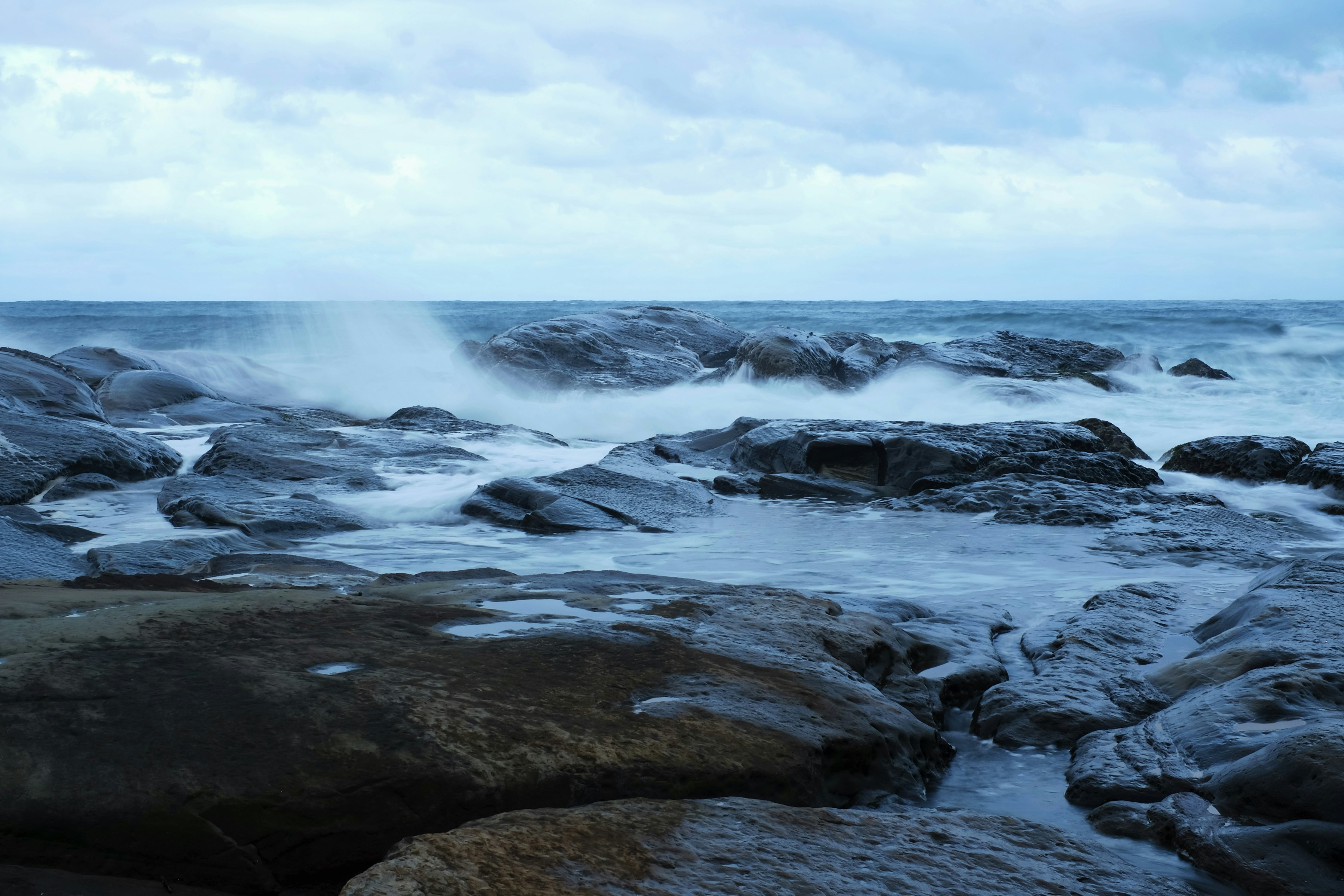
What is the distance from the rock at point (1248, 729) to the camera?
2.41 m

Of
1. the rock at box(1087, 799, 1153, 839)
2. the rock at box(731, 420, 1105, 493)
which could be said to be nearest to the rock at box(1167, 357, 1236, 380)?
the rock at box(731, 420, 1105, 493)

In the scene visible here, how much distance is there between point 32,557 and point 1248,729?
544 cm

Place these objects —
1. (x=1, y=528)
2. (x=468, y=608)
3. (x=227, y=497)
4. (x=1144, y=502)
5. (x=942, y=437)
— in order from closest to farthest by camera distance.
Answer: (x=468, y=608)
(x=1, y=528)
(x=227, y=497)
(x=1144, y=502)
(x=942, y=437)

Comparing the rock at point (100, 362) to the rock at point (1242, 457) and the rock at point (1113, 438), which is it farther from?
the rock at point (1242, 457)

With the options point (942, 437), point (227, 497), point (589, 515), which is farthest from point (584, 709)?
point (942, 437)

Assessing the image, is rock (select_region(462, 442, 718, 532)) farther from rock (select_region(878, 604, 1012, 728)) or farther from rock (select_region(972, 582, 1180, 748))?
rock (select_region(972, 582, 1180, 748))

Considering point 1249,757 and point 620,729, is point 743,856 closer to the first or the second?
point 620,729

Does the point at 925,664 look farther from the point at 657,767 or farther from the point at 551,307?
the point at 551,307

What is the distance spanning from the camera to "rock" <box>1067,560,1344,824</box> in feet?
7.91

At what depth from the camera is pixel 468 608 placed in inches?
133

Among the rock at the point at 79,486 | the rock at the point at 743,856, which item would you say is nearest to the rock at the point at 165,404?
the rock at the point at 79,486

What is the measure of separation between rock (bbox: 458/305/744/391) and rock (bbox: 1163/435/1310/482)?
7.54 metres

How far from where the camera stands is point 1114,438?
962 centimetres

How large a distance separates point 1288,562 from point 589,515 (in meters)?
4.15
